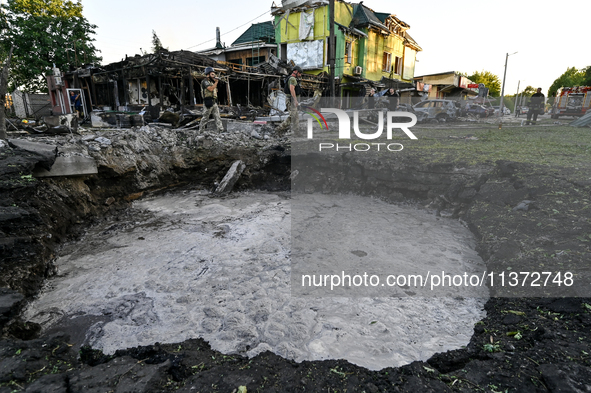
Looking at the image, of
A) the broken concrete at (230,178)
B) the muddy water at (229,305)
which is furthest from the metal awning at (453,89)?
the muddy water at (229,305)

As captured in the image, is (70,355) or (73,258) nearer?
(70,355)

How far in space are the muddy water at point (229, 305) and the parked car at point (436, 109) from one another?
14.2 m

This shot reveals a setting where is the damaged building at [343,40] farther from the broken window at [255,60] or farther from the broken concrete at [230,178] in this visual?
the broken concrete at [230,178]

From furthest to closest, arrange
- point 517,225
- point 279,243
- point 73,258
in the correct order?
point 279,243 < point 73,258 < point 517,225

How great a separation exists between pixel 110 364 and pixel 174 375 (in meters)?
0.44

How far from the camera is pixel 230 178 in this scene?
Answer: 7.34 metres

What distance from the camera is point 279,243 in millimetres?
4750

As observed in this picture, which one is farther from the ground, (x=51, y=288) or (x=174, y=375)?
(x=174, y=375)

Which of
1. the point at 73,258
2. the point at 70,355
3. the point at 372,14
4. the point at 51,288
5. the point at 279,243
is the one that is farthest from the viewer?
the point at 372,14

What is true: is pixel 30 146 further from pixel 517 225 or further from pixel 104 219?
pixel 517 225

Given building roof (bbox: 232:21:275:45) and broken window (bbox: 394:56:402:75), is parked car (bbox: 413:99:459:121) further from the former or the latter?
building roof (bbox: 232:21:275:45)

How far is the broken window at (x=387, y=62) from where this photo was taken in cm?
2392

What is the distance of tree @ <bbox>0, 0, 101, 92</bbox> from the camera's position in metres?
21.0

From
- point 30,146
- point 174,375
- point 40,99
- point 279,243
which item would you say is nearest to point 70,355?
point 174,375
